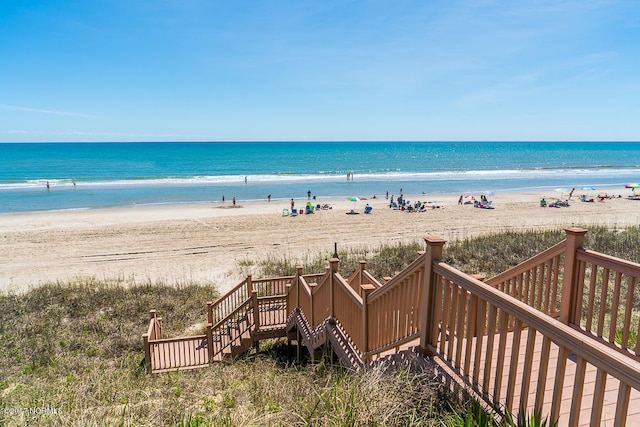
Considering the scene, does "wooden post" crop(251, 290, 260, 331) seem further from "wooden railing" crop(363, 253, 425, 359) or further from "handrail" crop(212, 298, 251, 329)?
"wooden railing" crop(363, 253, 425, 359)

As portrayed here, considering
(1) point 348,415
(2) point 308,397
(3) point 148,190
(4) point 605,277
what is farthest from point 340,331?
(3) point 148,190

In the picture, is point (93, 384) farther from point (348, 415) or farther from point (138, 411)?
point (348, 415)

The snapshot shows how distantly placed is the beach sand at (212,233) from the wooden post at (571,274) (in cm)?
1056

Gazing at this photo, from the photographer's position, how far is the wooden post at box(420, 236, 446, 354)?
3580 millimetres

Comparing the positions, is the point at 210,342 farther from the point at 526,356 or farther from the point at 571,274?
the point at 526,356

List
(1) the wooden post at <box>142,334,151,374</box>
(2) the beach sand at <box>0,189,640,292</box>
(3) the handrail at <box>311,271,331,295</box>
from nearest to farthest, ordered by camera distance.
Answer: (3) the handrail at <box>311,271,331,295</box>, (1) the wooden post at <box>142,334,151,374</box>, (2) the beach sand at <box>0,189,640,292</box>

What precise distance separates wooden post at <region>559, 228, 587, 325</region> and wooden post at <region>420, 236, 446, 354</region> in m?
1.50

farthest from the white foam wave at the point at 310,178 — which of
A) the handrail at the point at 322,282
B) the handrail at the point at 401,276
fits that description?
the handrail at the point at 401,276

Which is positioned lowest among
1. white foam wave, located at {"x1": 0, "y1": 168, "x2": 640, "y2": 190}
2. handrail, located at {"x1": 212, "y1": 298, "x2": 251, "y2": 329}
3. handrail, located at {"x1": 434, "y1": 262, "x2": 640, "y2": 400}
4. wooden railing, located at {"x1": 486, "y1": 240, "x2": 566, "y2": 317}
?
handrail, located at {"x1": 212, "y1": 298, "x2": 251, "y2": 329}

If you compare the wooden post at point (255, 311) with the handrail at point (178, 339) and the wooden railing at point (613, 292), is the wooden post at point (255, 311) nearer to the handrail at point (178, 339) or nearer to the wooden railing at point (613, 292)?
the handrail at point (178, 339)

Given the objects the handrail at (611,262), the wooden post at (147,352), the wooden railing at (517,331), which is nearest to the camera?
the wooden railing at (517,331)

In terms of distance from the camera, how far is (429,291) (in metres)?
3.70

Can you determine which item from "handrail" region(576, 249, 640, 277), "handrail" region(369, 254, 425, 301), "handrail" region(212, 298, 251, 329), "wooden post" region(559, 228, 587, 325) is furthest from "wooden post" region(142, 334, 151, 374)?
"handrail" region(576, 249, 640, 277)

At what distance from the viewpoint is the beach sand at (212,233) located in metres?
15.3
